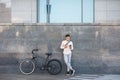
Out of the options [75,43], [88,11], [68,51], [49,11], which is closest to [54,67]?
[68,51]

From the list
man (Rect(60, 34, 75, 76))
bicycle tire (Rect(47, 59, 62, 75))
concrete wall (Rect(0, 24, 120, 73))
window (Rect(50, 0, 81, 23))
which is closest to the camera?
man (Rect(60, 34, 75, 76))

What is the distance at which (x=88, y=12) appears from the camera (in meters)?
19.5

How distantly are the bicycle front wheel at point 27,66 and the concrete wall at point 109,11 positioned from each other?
438cm

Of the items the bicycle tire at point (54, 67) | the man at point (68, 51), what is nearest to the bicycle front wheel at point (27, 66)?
the bicycle tire at point (54, 67)

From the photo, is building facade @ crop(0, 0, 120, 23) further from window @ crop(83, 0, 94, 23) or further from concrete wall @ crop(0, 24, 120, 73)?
concrete wall @ crop(0, 24, 120, 73)

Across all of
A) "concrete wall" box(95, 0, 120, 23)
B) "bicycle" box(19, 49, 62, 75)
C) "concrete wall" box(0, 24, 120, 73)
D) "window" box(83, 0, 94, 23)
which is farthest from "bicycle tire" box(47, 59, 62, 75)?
"concrete wall" box(95, 0, 120, 23)

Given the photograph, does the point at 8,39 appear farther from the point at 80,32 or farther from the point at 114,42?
the point at 114,42

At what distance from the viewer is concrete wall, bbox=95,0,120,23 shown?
63.1 ft

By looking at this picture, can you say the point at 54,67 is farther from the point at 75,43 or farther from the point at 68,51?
the point at 75,43

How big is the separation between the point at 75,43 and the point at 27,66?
276 cm

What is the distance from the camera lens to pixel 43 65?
61.2 feet

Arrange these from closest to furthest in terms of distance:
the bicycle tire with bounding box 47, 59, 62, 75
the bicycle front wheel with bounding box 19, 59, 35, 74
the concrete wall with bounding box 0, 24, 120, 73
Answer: the bicycle tire with bounding box 47, 59, 62, 75
the bicycle front wheel with bounding box 19, 59, 35, 74
the concrete wall with bounding box 0, 24, 120, 73

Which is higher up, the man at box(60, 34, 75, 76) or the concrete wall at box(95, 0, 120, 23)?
the concrete wall at box(95, 0, 120, 23)

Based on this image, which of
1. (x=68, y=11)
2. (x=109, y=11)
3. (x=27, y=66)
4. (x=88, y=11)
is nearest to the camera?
(x=27, y=66)
